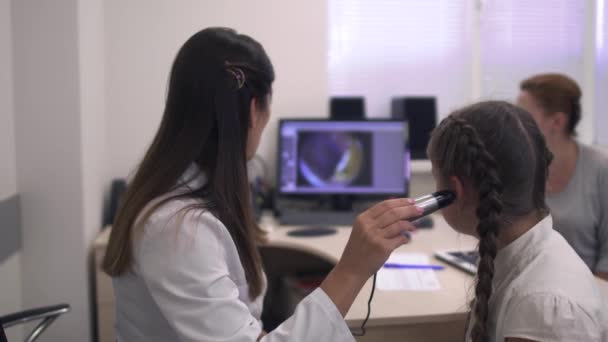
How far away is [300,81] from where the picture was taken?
Answer: 2.89 metres

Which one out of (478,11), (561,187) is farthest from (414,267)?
(478,11)

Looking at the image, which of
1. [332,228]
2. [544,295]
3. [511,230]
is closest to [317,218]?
[332,228]

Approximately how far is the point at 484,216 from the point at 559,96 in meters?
1.31

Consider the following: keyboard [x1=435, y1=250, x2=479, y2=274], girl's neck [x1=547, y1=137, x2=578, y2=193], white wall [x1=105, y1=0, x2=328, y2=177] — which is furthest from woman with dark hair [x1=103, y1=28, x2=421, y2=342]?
white wall [x1=105, y1=0, x2=328, y2=177]

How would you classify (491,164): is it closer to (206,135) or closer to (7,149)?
(206,135)

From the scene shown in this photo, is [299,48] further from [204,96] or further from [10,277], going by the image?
[204,96]

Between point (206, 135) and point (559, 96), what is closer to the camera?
point (206, 135)

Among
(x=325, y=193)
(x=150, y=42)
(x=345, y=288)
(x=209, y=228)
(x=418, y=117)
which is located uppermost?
(x=150, y=42)

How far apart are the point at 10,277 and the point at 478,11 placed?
2.62 meters

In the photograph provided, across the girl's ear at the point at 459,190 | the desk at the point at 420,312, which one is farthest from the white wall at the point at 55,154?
the girl's ear at the point at 459,190

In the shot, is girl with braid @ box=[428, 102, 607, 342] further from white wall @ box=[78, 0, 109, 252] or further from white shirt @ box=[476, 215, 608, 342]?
white wall @ box=[78, 0, 109, 252]

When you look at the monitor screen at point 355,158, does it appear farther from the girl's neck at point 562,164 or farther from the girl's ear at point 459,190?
the girl's ear at point 459,190

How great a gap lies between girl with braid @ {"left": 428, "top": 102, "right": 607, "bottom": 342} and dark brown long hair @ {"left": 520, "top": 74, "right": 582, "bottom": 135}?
110cm

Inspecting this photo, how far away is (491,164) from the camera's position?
1047 millimetres
